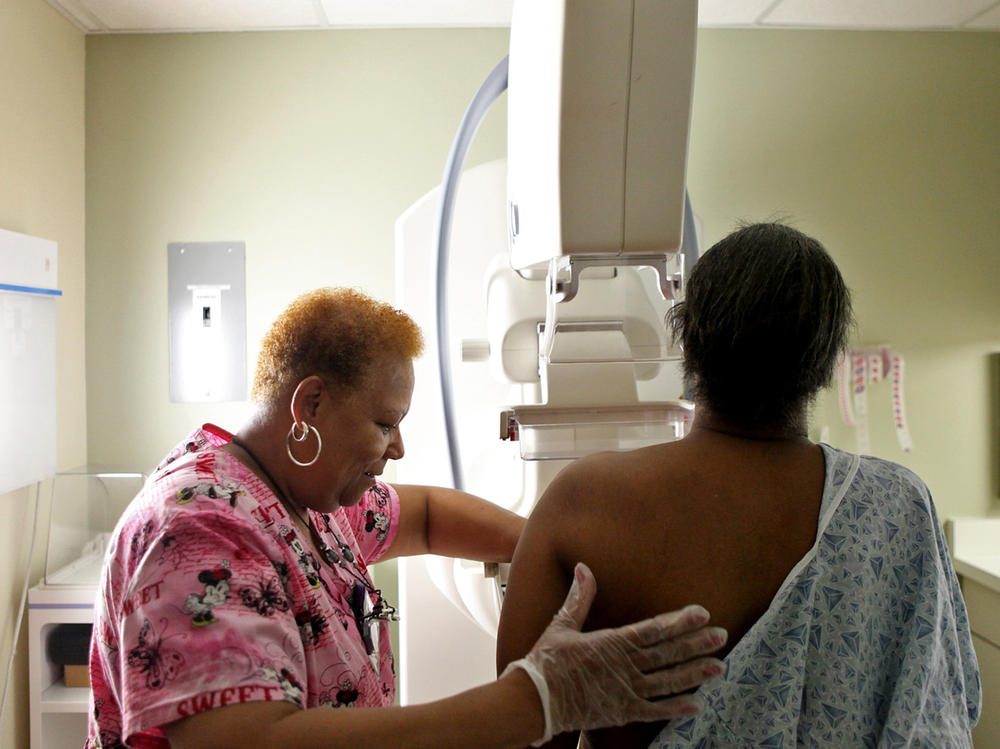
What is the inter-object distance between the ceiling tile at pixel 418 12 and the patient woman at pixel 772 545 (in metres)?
1.83

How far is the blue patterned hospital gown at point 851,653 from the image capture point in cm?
80

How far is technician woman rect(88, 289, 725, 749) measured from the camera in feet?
2.54

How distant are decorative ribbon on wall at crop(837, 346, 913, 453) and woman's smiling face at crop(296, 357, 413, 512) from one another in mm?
1997

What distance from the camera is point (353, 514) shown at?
4.54ft

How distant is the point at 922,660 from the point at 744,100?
2222 mm

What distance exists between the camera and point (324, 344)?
1.07 metres

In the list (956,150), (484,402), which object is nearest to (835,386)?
(956,150)

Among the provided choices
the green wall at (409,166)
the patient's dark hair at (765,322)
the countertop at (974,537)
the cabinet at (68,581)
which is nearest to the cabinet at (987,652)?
the countertop at (974,537)

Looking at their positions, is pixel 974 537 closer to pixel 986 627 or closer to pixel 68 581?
pixel 986 627

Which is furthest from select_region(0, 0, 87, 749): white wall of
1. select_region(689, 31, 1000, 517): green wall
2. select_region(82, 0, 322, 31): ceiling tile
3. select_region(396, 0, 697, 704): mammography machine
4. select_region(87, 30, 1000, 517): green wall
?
select_region(689, 31, 1000, 517): green wall

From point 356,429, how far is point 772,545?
544mm

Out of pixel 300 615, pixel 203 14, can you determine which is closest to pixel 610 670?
pixel 300 615

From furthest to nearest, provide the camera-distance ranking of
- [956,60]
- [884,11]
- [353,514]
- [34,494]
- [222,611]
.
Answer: [956,60] < [884,11] < [34,494] < [353,514] < [222,611]

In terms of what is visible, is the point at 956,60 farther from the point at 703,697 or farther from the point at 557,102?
the point at 703,697
